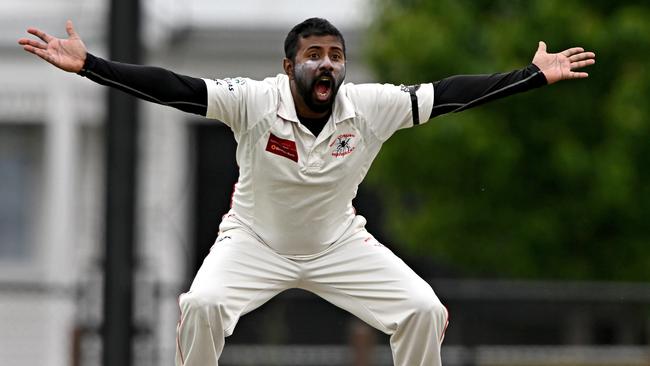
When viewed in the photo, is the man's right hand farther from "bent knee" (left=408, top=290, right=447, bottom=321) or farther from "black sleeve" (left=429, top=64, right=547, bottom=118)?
"bent knee" (left=408, top=290, right=447, bottom=321)

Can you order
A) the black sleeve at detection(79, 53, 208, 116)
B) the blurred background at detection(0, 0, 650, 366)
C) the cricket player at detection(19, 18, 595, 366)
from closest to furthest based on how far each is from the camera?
the black sleeve at detection(79, 53, 208, 116) → the cricket player at detection(19, 18, 595, 366) → the blurred background at detection(0, 0, 650, 366)

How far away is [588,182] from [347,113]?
9005mm

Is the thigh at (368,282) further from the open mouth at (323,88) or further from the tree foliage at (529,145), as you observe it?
the tree foliage at (529,145)

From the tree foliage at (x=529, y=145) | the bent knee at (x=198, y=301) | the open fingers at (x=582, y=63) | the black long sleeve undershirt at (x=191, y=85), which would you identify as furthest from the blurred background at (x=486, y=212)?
the open fingers at (x=582, y=63)

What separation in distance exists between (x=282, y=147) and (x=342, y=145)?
0.34m

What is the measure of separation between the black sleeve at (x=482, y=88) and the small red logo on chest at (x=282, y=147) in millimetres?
863

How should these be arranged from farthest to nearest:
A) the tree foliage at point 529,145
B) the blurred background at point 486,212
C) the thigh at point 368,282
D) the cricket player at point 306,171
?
1. the tree foliage at point 529,145
2. the blurred background at point 486,212
3. the thigh at point 368,282
4. the cricket player at point 306,171

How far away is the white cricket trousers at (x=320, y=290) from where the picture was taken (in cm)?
937

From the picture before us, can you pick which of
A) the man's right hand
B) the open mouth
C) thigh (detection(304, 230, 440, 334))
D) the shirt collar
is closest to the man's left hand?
the shirt collar

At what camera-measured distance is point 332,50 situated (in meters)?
9.20

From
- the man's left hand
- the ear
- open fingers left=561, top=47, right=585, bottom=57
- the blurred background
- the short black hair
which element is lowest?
the blurred background

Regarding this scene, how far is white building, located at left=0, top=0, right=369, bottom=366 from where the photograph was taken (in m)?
21.4

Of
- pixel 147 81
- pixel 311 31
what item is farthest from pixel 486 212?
pixel 147 81

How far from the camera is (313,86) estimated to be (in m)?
9.18
